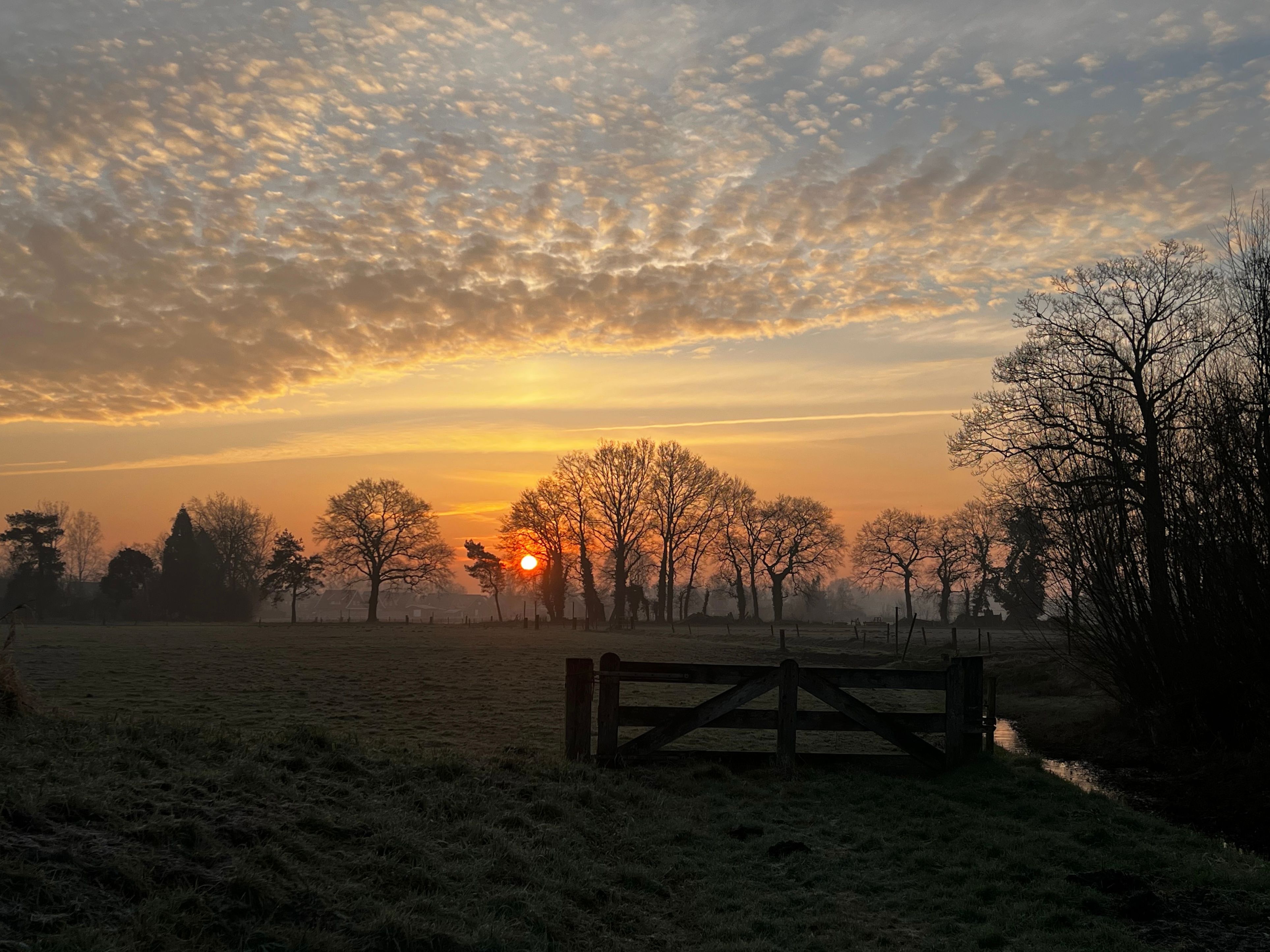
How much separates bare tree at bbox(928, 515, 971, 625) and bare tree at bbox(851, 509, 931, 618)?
954 mm

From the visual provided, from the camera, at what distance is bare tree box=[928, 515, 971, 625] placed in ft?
325

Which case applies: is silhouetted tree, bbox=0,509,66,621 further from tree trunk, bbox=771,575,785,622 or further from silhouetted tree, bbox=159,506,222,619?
tree trunk, bbox=771,575,785,622

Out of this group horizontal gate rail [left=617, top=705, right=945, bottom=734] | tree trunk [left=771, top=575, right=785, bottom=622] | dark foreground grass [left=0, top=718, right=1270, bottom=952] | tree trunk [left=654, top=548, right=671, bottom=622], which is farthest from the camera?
tree trunk [left=771, top=575, right=785, bottom=622]

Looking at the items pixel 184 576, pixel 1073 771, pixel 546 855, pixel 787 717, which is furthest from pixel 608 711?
pixel 184 576

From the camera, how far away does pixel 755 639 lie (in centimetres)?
6372

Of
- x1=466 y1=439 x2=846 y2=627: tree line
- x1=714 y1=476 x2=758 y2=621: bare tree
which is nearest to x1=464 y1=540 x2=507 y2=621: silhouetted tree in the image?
x1=466 y1=439 x2=846 y2=627: tree line

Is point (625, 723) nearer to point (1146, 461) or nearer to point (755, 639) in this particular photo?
point (1146, 461)

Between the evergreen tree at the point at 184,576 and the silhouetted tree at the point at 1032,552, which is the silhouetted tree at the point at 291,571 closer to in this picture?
the evergreen tree at the point at 184,576

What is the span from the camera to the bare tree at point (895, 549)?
10169 centimetres

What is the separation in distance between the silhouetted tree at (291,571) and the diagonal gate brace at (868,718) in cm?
7585

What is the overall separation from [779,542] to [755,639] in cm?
3324

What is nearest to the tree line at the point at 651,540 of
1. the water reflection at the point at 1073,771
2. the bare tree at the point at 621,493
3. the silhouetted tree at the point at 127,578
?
the bare tree at the point at 621,493

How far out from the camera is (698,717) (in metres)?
11.1

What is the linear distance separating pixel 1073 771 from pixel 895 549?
90.5 m
